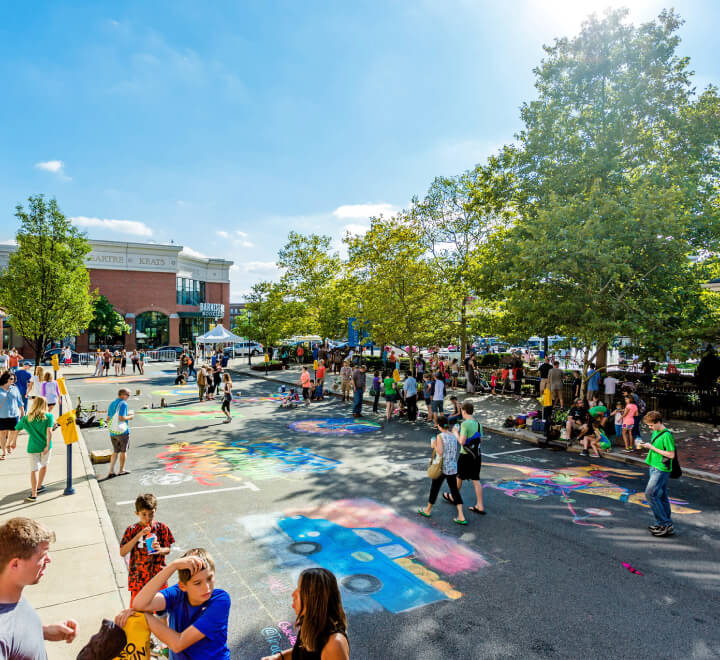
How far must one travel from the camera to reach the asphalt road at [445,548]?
474 cm

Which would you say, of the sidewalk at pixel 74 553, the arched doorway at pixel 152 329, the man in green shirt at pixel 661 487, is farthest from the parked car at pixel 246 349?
the man in green shirt at pixel 661 487

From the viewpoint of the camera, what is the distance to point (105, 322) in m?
48.1

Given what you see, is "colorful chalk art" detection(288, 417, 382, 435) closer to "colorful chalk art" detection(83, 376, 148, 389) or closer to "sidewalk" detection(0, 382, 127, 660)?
"sidewalk" detection(0, 382, 127, 660)

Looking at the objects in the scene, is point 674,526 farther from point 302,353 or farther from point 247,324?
point 247,324

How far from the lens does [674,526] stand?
7.60 metres

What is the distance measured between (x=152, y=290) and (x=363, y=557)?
54.6 metres

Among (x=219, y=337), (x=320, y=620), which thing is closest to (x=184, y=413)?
(x=320, y=620)

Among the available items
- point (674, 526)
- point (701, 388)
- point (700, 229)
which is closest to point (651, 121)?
point (700, 229)

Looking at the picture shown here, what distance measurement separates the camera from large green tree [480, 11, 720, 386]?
45.0 feet

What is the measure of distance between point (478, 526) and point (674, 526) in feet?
10.2

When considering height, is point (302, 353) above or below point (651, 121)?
below

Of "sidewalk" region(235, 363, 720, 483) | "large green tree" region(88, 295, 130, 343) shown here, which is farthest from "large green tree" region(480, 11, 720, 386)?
"large green tree" region(88, 295, 130, 343)

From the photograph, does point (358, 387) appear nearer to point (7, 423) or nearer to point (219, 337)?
point (7, 423)

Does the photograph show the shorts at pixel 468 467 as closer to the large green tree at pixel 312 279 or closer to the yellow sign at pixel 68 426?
the yellow sign at pixel 68 426
